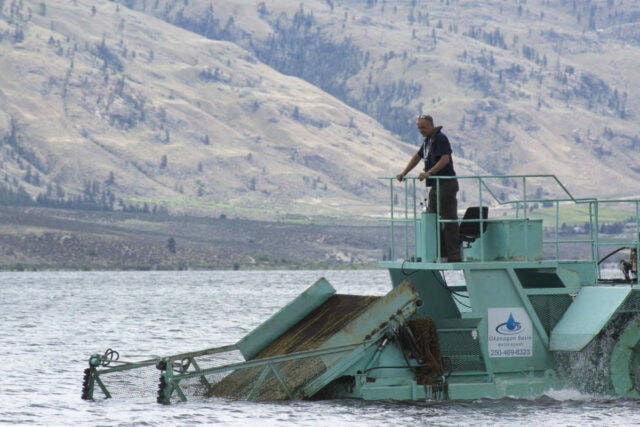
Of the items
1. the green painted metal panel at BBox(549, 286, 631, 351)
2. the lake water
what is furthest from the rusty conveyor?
the green painted metal panel at BBox(549, 286, 631, 351)

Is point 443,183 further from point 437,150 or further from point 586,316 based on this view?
point 586,316

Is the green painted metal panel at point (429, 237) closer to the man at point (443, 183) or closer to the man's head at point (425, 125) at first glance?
the man at point (443, 183)

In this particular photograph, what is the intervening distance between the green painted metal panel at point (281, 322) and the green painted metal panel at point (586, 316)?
451 centimetres

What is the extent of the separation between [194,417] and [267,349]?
198 centimetres

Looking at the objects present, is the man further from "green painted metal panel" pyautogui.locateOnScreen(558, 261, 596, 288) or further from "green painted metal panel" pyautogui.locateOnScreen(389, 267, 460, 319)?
"green painted metal panel" pyautogui.locateOnScreen(558, 261, 596, 288)

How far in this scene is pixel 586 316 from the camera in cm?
2442

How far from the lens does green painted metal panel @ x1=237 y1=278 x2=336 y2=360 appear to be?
26.0m

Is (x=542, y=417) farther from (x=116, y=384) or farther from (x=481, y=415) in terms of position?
(x=116, y=384)

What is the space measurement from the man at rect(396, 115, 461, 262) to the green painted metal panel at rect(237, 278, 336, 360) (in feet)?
9.37

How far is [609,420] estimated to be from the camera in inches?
938

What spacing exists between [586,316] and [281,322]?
5.60m

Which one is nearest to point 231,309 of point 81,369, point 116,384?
point 81,369

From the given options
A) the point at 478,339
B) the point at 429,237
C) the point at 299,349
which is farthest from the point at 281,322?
the point at 478,339

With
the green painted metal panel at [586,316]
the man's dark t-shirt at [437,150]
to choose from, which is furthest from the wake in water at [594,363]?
the man's dark t-shirt at [437,150]
